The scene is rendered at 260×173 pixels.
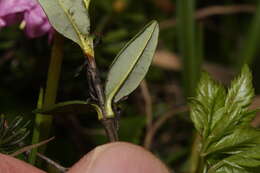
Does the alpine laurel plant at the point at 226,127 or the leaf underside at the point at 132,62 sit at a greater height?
the leaf underside at the point at 132,62

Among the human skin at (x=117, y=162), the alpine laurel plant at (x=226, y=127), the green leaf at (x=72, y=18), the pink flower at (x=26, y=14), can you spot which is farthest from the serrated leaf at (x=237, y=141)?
the pink flower at (x=26, y=14)

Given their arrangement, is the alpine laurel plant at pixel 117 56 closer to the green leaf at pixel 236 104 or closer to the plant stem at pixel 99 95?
the plant stem at pixel 99 95

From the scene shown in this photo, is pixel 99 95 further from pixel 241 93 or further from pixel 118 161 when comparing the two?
pixel 241 93

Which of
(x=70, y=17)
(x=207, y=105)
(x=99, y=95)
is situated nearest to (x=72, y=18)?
(x=70, y=17)

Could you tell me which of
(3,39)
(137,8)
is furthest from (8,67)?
(137,8)

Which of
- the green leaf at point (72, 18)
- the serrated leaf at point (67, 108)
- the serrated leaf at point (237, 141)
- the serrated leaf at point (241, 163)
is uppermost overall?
the green leaf at point (72, 18)

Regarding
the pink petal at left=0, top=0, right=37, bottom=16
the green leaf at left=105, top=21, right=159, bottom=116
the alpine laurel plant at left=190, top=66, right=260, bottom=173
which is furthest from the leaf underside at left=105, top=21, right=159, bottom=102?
the pink petal at left=0, top=0, right=37, bottom=16

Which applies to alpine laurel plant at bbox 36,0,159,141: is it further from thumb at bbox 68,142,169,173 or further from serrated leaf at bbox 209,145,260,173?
serrated leaf at bbox 209,145,260,173
